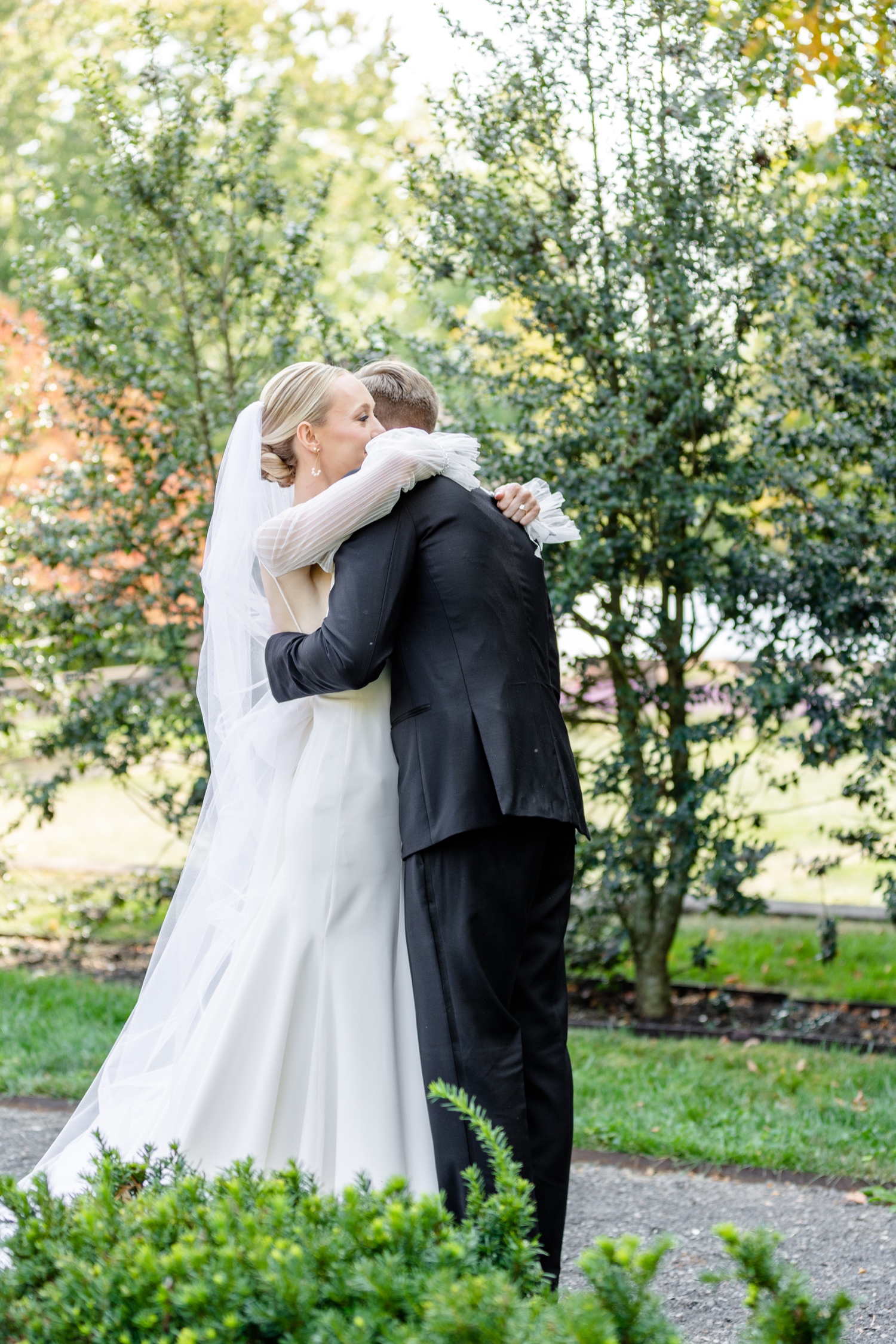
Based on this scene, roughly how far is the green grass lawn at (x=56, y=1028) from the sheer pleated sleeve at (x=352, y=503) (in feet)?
9.51

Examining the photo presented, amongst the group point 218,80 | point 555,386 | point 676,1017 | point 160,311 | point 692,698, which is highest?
point 218,80

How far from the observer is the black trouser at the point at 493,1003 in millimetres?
2701

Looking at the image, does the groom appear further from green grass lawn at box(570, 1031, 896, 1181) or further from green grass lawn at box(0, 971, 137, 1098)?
green grass lawn at box(0, 971, 137, 1098)

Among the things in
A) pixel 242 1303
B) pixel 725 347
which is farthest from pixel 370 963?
pixel 725 347

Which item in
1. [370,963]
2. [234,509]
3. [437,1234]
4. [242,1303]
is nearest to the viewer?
[242,1303]

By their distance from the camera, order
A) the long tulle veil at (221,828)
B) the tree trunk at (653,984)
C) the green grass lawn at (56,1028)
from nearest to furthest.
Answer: the long tulle veil at (221,828) → the green grass lawn at (56,1028) → the tree trunk at (653,984)

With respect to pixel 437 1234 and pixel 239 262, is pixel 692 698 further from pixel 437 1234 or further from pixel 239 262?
pixel 437 1234

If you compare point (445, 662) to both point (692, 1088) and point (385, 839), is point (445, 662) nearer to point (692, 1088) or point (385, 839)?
point (385, 839)

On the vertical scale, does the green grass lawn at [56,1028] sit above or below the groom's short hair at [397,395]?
below

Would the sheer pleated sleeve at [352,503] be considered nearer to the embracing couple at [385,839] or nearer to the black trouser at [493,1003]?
the embracing couple at [385,839]

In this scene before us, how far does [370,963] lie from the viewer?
9.58ft

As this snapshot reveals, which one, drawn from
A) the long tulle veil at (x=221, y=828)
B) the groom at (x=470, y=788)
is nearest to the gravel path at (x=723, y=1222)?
the groom at (x=470, y=788)

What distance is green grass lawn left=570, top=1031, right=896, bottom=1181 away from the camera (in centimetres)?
421

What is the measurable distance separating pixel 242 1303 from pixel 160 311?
6.09m
